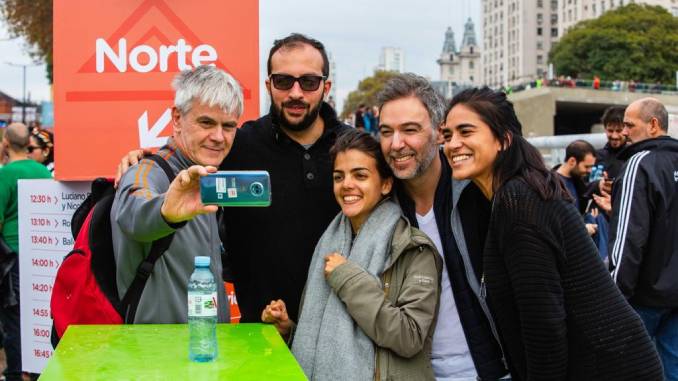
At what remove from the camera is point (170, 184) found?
9.32 feet

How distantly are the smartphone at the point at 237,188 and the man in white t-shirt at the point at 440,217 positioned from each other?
3.00 feet

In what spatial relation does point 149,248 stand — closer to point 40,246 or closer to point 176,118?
point 176,118

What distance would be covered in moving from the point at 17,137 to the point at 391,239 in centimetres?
498

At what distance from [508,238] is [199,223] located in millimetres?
1291

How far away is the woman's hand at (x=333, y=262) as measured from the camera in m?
2.99

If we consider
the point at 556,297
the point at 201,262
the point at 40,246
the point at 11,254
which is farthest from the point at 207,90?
the point at 11,254

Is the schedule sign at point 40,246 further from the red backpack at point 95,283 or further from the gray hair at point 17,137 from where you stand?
the gray hair at point 17,137

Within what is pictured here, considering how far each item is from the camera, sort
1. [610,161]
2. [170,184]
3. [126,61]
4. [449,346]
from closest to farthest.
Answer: [170,184] < [449,346] < [126,61] < [610,161]

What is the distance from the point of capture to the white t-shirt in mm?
3025

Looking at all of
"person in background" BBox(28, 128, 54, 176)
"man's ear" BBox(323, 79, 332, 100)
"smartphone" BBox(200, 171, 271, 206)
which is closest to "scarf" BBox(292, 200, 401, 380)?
"smartphone" BBox(200, 171, 271, 206)

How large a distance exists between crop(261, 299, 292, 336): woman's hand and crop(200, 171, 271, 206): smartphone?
0.88m

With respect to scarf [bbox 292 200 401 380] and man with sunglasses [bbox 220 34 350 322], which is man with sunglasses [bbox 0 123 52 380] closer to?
man with sunglasses [bbox 220 34 350 322]

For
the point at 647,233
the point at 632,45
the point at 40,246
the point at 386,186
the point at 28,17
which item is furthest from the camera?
the point at 632,45

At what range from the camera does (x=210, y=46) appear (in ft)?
13.6
